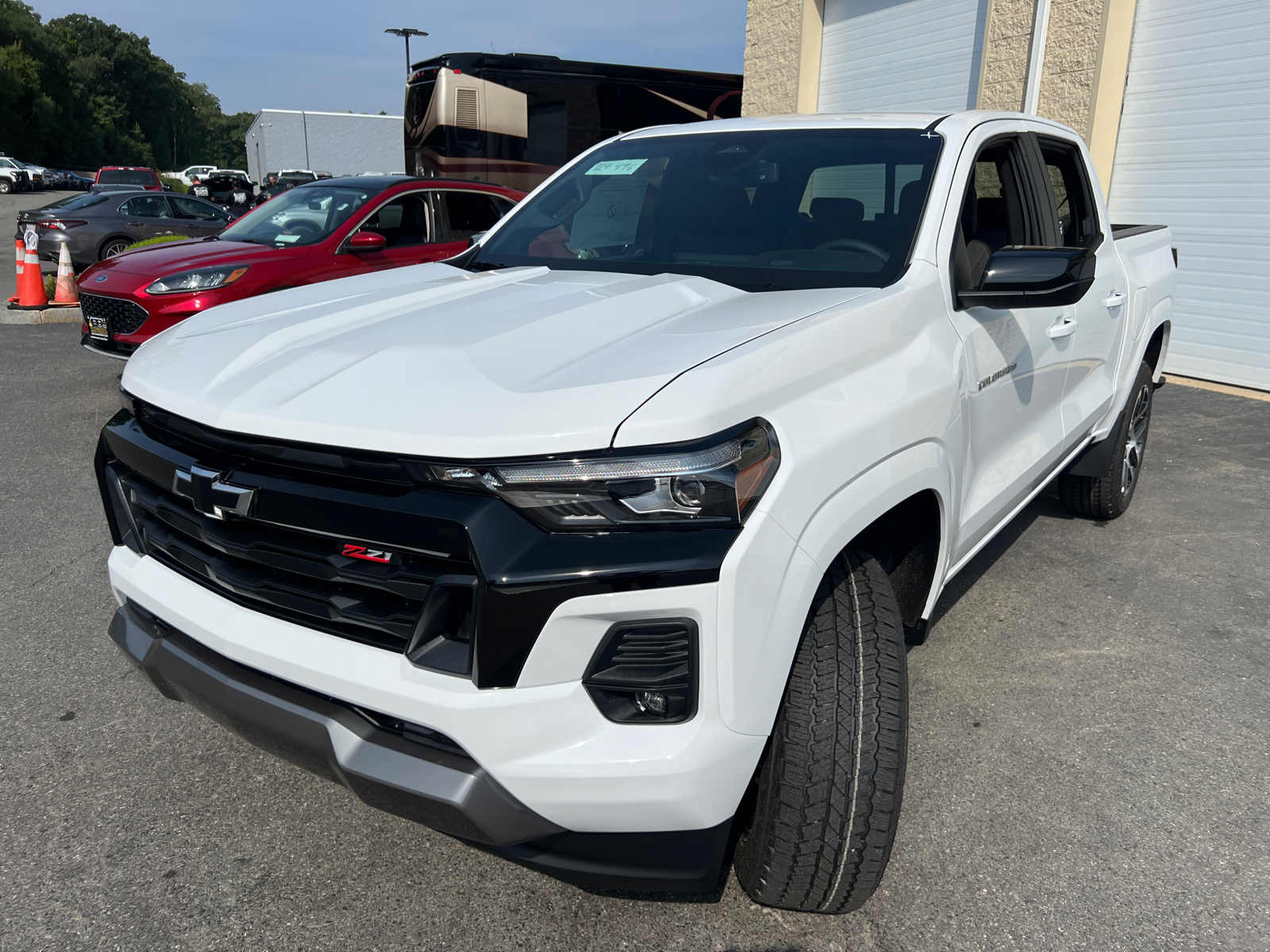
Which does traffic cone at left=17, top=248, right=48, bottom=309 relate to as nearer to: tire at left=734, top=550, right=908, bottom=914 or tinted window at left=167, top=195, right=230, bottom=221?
tinted window at left=167, top=195, right=230, bottom=221

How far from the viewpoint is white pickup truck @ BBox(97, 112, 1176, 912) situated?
5.11ft

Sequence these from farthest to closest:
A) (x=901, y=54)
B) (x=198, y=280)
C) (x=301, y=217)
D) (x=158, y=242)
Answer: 1. (x=901, y=54)
2. (x=158, y=242)
3. (x=301, y=217)
4. (x=198, y=280)

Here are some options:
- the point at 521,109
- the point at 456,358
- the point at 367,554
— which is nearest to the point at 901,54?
the point at 521,109

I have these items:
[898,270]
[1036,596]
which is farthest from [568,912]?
[1036,596]

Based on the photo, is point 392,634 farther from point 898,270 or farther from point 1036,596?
point 1036,596

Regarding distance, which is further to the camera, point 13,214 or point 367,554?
point 13,214

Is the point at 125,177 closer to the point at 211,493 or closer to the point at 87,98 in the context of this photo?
the point at 211,493

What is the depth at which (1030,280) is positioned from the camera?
234cm

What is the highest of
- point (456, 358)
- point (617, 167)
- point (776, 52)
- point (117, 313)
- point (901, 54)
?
point (776, 52)

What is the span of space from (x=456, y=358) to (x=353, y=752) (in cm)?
78

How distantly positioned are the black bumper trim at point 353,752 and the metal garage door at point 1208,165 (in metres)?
8.32

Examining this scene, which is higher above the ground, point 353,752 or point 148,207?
point 148,207

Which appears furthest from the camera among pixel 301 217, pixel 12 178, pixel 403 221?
pixel 12 178

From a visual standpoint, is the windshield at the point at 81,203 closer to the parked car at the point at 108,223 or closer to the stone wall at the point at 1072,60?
the parked car at the point at 108,223
